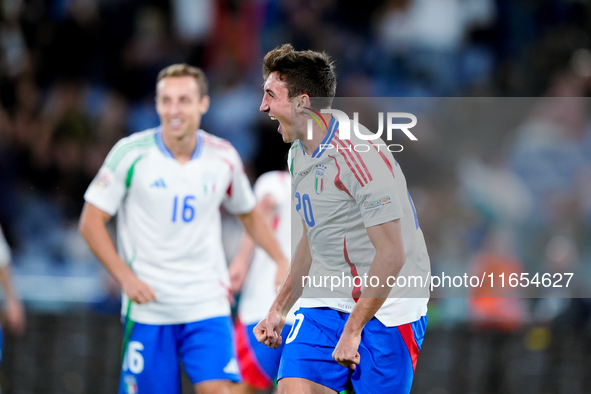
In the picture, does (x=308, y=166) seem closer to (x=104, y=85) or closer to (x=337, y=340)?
(x=337, y=340)

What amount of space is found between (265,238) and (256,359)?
1.13m

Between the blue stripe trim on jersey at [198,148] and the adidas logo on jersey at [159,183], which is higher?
the blue stripe trim on jersey at [198,148]

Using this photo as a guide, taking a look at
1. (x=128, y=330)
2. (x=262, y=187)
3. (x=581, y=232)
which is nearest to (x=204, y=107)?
(x=262, y=187)

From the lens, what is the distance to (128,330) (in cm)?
488

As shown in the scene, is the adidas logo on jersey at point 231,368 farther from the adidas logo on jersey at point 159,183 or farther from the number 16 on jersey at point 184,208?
the adidas logo on jersey at point 159,183

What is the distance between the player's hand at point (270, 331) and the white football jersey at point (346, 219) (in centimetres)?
24

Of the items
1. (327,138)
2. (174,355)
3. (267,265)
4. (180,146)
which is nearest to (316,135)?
(327,138)

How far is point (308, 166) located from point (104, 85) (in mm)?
7550

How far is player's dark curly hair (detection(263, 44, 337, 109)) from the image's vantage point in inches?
135

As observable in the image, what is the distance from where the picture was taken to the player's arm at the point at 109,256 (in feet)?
15.0

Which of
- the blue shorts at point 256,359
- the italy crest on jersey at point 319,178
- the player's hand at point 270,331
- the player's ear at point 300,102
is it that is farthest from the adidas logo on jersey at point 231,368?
the player's ear at point 300,102

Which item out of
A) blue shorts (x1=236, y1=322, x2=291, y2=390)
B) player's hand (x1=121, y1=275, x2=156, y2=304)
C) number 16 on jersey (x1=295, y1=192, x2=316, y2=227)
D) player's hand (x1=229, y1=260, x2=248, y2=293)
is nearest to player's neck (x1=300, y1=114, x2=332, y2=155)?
number 16 on jersey (x1=295, y1=192, x2=316, y2=227)

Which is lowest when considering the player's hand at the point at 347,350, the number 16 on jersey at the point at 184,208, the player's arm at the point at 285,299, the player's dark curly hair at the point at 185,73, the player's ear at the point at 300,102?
the player's hand at the point at 347,350

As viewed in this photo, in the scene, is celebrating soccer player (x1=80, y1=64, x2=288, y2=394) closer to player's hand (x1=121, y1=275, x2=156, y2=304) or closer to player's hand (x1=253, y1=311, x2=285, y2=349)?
player's hand (x1=121, y1=275, x2=156, y2=304)
